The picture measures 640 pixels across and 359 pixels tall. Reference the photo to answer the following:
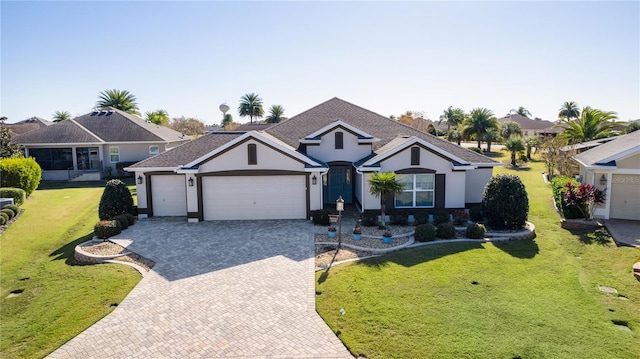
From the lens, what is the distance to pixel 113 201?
1919 cm

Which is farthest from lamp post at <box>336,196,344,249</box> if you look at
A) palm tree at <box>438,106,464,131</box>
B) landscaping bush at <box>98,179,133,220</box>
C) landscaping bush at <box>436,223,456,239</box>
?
palm tree at <box>438,106,464,131</box>

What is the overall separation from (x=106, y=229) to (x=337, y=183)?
483 inches

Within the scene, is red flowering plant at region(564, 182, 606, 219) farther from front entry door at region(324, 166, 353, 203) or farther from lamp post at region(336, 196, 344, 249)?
lamp post at region(336, 196, 344, 249)

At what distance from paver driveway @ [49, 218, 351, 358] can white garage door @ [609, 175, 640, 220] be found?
49.9 ft

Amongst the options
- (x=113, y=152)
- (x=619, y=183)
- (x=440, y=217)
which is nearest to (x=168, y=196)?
(x=440, y=217)

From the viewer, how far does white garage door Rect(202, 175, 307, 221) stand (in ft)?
66.4

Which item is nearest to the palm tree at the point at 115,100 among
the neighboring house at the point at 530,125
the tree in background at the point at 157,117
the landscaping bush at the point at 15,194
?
the tree in background at the point at 157,117

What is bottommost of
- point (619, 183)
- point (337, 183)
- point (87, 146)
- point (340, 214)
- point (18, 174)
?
point (340, 214)

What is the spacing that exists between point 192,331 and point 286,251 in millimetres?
6072

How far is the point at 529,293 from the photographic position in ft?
38.2

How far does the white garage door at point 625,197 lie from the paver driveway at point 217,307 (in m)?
15.2

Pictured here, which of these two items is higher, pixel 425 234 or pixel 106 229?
pixel 106 229

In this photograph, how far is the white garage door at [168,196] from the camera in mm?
21031

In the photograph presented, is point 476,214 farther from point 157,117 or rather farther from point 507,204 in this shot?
point 157,117
